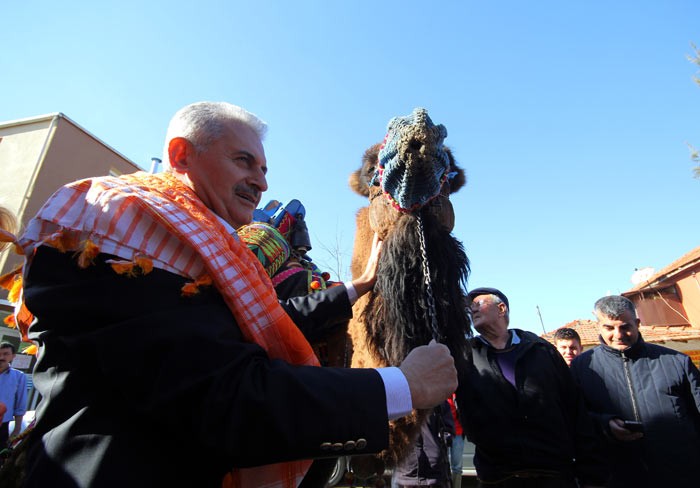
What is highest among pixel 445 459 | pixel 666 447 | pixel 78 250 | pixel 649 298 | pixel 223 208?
pixel 649 298

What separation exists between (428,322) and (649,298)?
92.9 feet

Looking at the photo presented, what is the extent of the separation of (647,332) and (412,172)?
19959 mm

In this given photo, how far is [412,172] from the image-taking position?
2334mm

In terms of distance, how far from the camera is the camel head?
2318 millimetres

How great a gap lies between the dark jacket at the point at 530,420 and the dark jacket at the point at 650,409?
0.37 metres

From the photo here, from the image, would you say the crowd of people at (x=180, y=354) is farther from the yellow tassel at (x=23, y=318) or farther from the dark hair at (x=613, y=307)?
the dark hair at (x=613, y=307)

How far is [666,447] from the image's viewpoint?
3.10 meters

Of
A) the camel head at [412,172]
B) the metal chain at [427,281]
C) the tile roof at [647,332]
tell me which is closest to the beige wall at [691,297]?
the tile roof at [647,332]

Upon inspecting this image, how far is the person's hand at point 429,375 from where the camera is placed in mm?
1229

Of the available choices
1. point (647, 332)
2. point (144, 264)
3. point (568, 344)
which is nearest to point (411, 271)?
point (144, 264)

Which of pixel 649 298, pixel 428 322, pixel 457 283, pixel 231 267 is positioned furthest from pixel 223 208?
pixel 649 298

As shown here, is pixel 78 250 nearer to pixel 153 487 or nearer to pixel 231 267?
pixel 231 267

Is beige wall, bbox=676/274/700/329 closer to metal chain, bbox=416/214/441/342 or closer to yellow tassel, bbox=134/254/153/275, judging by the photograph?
metal chain, bbox=416/214/441/342

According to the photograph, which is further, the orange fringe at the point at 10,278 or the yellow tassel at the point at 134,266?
the orange fringe at the point at 10,278
